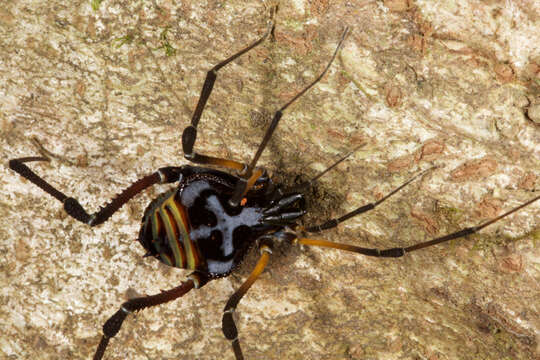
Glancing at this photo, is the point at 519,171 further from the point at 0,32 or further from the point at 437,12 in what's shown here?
the point at 0,32

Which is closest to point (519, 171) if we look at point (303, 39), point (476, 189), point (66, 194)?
point (476, 189)

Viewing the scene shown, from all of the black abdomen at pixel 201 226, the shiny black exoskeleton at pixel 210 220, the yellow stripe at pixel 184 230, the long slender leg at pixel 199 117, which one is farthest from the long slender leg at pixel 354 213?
the yellow stripe at pixel 184 230

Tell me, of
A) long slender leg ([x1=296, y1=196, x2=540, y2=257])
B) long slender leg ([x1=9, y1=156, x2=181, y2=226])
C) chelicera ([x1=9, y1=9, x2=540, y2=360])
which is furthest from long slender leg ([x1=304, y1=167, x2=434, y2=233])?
long slender leg ([x1=9, y1=156, x2=181, y2=226])

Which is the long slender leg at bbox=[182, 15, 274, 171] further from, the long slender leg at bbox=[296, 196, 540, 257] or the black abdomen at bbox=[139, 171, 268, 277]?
the long slender leg at bbox=[296, 196, 540, 257]

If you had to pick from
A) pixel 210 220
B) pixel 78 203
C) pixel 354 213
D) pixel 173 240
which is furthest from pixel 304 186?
pixel 78 203

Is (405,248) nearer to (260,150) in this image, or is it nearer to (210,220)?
(260,150)

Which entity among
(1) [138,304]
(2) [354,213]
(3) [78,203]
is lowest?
(1) [138,304]

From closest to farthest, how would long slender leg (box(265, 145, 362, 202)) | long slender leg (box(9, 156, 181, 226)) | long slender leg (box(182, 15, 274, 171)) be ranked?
long slender leg (box(182, 15, 274, 171)), long slender leg (box(265, 145, 362, 202)), long slender leg (box(9, 156, 181, 226))

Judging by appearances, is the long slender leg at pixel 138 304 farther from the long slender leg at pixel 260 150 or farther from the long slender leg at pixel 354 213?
the long slender leg at pixel 354 213
